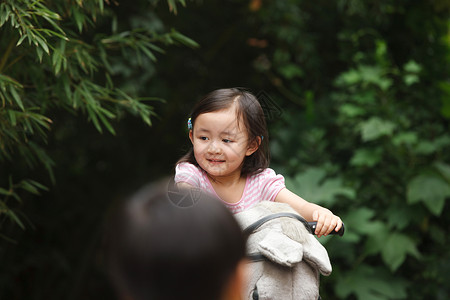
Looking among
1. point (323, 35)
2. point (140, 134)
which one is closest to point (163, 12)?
point (140, 134)

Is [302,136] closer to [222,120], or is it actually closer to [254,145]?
[254,145]

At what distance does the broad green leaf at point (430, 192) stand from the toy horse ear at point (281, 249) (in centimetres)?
246

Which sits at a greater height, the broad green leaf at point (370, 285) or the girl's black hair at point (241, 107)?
the girl's black hair at point (241, 107)

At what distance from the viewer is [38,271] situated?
4457 millimetres

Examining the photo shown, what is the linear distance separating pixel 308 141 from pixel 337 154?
1.18ft

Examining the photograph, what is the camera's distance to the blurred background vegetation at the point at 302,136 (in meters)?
3.74

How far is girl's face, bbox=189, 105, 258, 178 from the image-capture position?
168cm

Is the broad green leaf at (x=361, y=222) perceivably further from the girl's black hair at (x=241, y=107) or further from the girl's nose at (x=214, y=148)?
the girl's nose at (x=214, y=148)

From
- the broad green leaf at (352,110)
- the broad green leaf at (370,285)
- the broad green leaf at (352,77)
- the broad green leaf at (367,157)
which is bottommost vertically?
the broad green leaf at (370,285)

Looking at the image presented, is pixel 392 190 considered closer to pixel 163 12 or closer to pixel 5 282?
pixel 163 12

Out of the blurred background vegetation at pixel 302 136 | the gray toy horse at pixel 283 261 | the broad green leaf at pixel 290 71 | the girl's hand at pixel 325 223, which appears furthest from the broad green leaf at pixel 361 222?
the gray toy horse at pixel 283 261

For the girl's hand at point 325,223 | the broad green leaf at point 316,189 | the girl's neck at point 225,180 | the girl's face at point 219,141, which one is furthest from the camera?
the broad green leaf at point 316,189

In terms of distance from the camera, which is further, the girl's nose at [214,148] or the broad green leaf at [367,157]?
the broad green leaf at [367,157]

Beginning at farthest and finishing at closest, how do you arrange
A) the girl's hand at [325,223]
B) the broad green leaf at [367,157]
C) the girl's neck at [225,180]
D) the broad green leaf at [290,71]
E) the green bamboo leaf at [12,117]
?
the broad green leaf at [290,71] → the broad green leaf at [367,157] → the green bamboo leaf at [12,117] → the girl's neck at [225,180] → the girl's hand at [325,223]
